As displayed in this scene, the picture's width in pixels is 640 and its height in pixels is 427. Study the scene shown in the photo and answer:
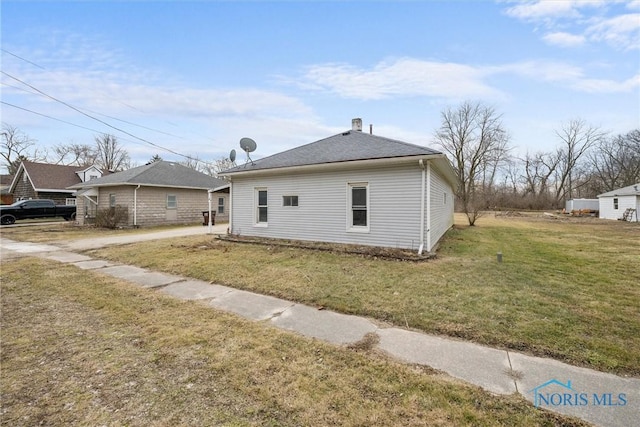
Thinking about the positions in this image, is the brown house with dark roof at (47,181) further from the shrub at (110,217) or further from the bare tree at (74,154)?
the bare tree at (74,154)

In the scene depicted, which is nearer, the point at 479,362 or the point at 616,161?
the point at 479,362

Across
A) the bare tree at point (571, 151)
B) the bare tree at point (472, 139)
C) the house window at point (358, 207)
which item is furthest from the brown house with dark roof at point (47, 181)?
the bare tree at point (571, 151)

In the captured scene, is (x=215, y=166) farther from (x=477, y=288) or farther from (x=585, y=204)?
(x=585, y=204)

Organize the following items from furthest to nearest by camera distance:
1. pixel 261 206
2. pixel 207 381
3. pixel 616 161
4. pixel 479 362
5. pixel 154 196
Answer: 1. pixel 616 161
2. pixel 154 196
3. pixel 261 206
4. pixel 479 362
5. pixel 207 381

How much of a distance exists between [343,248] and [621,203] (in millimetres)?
31050

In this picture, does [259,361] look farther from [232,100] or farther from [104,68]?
[232,100]

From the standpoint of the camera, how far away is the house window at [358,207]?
8477 mm

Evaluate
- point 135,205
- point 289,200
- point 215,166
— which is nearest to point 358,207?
point 289,200

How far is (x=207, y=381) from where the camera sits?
2457 millimetres

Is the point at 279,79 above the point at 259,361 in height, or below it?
above

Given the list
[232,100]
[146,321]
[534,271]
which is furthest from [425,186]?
[232,100]

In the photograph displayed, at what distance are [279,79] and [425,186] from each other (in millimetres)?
11310

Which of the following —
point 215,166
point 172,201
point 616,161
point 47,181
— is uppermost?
point 215,166

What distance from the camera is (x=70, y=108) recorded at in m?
14.8
